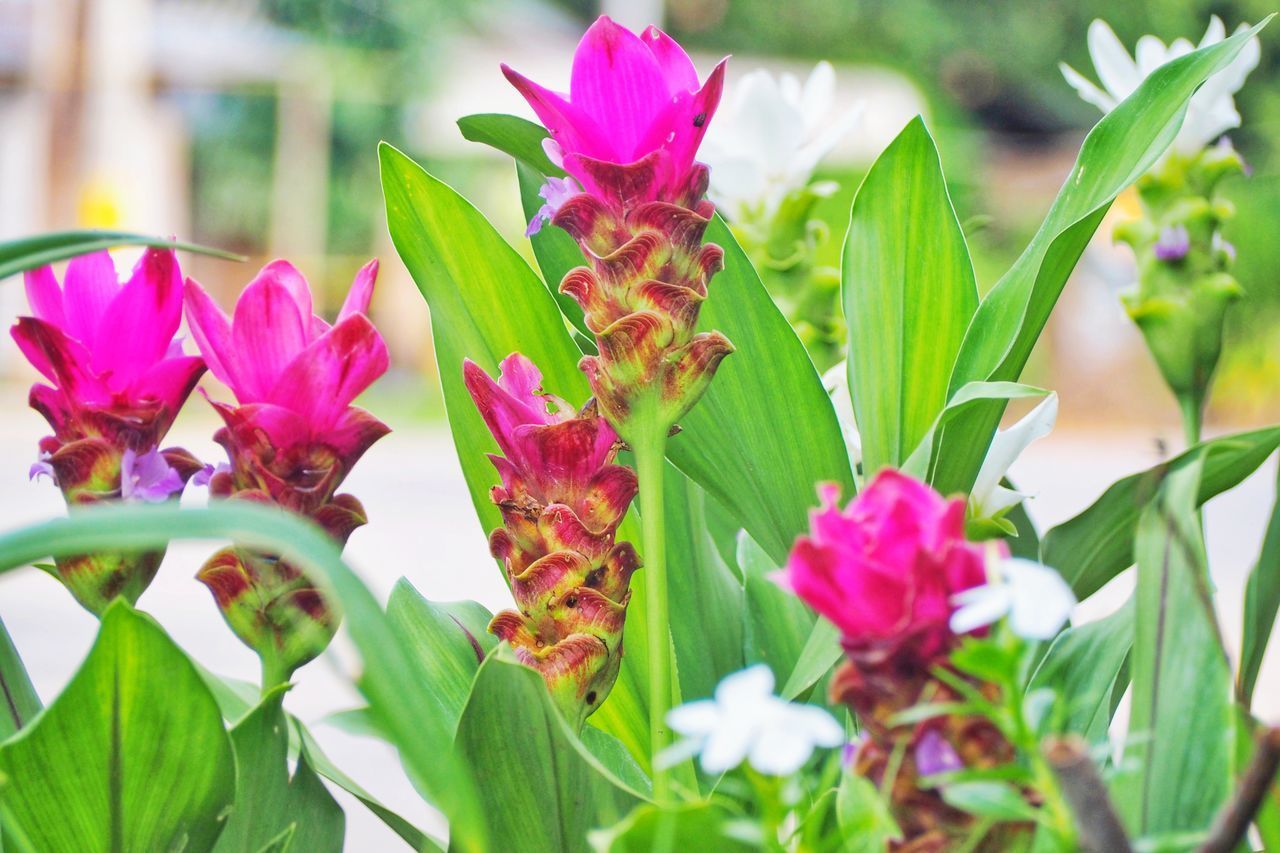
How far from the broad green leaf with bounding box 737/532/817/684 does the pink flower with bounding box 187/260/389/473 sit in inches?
5.7

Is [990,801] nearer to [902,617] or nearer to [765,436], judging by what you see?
[902,617]

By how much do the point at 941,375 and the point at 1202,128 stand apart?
0.19 metres

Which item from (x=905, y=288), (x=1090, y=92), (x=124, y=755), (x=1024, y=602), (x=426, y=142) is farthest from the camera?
(x=426, y=142)

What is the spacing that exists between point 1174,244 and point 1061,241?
0.63 ft

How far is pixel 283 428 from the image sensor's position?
307mm

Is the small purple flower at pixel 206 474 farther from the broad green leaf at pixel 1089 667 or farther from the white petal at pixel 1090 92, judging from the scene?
the white petal at pixel 1090 92

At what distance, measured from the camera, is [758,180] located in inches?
21.9

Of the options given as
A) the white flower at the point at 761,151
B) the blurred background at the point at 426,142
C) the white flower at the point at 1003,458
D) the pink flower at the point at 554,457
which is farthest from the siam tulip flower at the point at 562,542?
the blurred background at the point at 426,142

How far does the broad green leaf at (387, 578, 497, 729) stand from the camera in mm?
342

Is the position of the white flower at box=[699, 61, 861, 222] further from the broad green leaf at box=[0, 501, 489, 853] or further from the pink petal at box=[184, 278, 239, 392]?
the broad green leaf at box=[0, 501, 489, 853]

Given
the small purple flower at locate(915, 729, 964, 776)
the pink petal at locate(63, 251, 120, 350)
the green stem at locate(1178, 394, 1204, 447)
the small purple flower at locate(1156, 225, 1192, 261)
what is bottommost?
the green stem at locate(1178, 394, 1204, 447)

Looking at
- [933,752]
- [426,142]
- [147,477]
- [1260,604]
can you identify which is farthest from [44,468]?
[426,142]

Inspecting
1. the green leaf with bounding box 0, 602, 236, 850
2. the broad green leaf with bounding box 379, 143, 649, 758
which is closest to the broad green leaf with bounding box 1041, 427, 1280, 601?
the broad green leaf with bounding box 379, 143, 649, 758

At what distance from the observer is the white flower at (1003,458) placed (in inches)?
13.8
